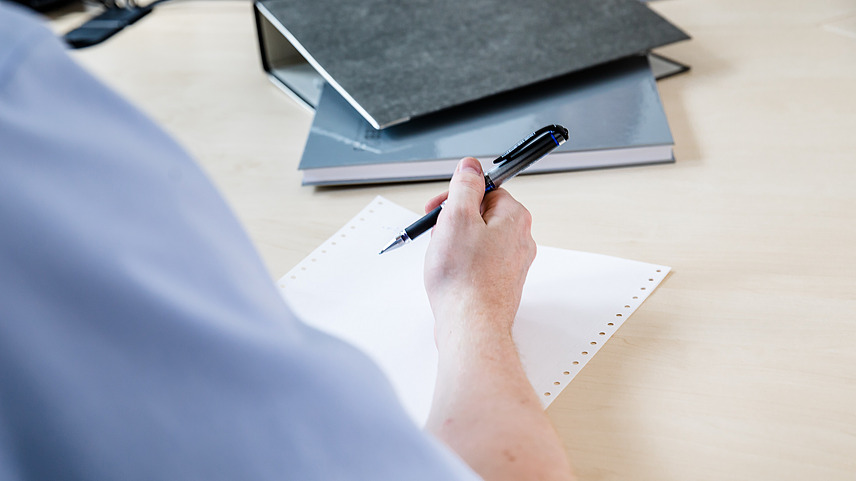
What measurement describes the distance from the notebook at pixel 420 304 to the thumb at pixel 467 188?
82 millimetres

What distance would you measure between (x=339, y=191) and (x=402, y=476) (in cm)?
56

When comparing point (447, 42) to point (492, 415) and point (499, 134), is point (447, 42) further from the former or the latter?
point (492, 415)

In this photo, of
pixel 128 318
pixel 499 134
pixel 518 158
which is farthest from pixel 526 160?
pixel 128 318

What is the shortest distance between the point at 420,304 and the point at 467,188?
105 millimetres

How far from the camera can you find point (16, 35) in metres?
0.22

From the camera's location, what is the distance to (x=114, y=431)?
0.24 metres

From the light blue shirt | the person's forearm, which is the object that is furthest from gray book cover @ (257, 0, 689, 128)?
the light blue shirt

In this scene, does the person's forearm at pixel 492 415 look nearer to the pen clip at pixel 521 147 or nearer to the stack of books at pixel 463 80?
the pen clip at pixel 521 147

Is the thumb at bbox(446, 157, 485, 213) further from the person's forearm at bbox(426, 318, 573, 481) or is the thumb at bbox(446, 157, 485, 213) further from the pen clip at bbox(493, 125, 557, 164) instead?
the person's forearm at bbox(426, 318, 573, 481)

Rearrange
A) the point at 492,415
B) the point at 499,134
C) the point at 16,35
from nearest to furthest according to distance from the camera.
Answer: the point at 16,35
the point at 492,415
the point at 499,134

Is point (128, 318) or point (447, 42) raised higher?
point (128, 318)

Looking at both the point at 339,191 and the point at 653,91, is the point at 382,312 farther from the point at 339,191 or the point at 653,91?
the point at 653,91

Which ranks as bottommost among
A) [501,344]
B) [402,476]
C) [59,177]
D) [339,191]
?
[339,191]

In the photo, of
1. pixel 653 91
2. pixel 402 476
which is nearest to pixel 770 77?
pixel 653 91
